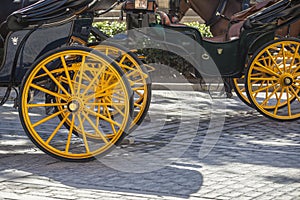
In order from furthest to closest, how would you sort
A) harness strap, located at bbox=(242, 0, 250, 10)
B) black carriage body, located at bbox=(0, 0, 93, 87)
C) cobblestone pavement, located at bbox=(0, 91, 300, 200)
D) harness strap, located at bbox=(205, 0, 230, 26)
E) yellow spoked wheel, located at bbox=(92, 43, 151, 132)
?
1. harness strap, located at bbox=(242, 0, 250, 10)
2. harness strap, located at bbox=(205, 0, 230, 26)
3. yellow spoked wheel, located at bbox=(92, 43, 151, 132)
4. black carriage body, located at bbox=(0, 0, 93, 87)
5. cobblestone pavement, located at bbox=(0, 91, 300, 200)

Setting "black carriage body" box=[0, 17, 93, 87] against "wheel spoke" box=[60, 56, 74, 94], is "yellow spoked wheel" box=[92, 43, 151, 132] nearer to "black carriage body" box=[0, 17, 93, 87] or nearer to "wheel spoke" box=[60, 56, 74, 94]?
"black carriage body" box=[0, 17, 93, 87]

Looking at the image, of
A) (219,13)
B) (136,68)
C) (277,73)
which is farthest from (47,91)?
(219,13)

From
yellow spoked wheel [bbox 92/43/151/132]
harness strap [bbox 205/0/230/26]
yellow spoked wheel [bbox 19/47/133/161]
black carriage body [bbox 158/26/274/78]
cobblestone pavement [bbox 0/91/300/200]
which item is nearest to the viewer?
cobblestone pavement [bbox 0/91/300/200]

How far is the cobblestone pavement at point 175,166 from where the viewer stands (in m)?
5.88

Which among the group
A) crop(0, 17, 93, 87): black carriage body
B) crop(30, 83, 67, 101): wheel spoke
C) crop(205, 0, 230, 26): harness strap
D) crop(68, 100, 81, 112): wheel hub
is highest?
crop(205, 0, 230, 26): harness strap

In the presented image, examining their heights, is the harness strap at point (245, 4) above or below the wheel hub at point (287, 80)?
above

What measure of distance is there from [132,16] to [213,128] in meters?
1.68

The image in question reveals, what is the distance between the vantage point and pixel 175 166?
6.84 metres

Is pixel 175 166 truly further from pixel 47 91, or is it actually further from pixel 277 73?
pixel 277 73

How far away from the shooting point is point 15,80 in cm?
710

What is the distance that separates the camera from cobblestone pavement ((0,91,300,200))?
19.3 ft

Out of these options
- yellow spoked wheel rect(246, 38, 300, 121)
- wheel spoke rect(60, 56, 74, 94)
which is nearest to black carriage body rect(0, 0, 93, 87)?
wheel spoke rect(60, 56, 74, 94)

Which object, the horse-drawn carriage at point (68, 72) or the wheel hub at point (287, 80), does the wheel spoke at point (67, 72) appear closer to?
the horse-drawn carriage at point (68, 72)

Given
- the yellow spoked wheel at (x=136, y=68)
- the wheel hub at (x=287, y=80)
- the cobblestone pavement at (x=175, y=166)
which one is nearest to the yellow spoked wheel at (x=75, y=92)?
the cobblestone pavement at (x=175, y=166)
